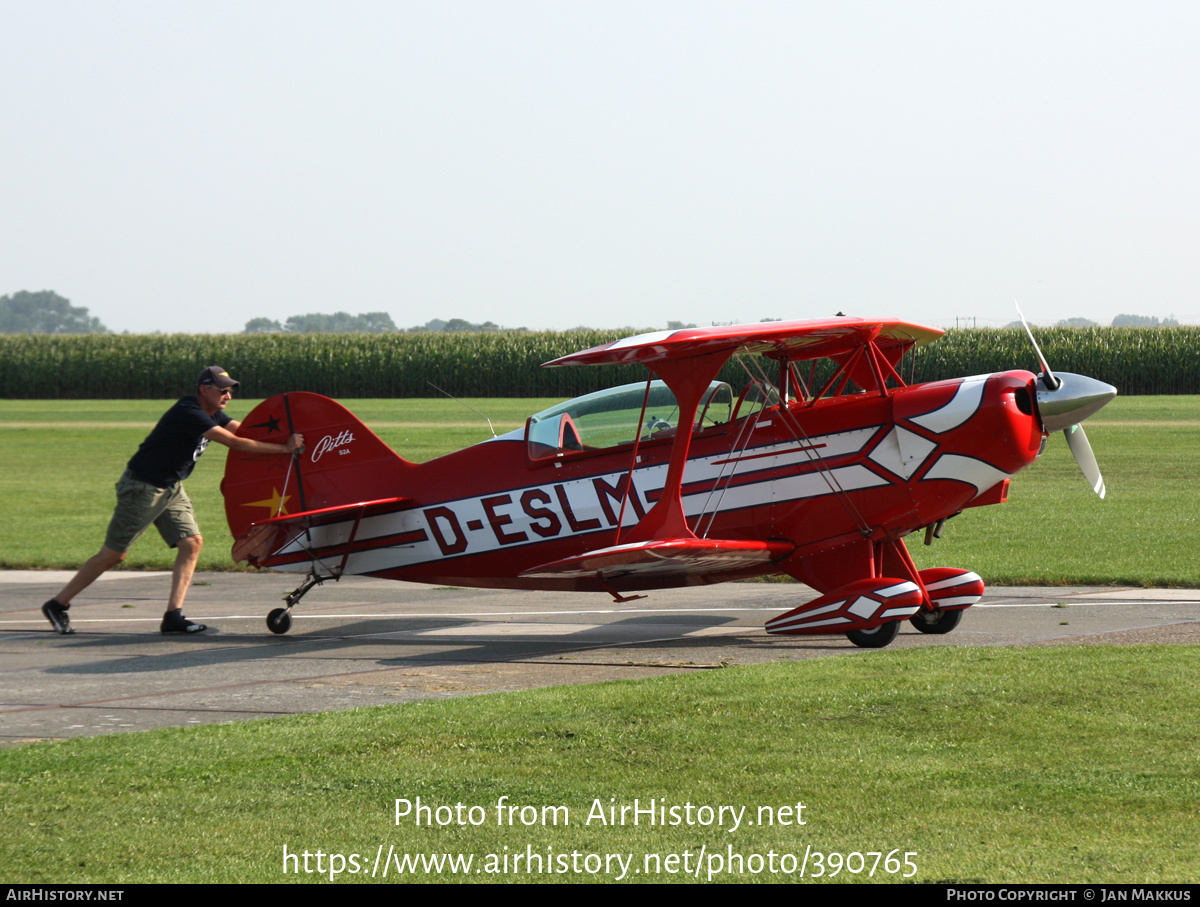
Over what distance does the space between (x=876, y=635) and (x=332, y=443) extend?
5319mm

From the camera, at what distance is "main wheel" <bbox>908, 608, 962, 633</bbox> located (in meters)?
9.78

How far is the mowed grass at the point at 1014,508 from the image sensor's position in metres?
13.6

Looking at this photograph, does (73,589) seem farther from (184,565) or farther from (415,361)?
(415,361)

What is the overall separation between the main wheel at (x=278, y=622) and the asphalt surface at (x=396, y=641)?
9 centimetres

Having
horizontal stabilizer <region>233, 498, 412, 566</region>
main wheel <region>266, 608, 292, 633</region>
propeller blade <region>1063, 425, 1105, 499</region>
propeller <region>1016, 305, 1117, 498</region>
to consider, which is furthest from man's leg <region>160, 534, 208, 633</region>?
propeller blade <region>1063, 425, 1105, 499</region>

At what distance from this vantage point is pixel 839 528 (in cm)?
974

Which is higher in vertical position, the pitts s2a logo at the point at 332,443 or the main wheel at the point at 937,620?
the pitts s2a logo at the point at 332,443

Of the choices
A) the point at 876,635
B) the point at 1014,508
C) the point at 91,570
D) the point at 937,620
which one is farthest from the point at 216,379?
the point at 1014,508

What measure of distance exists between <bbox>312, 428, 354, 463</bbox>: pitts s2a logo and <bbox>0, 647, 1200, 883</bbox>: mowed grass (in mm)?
4679

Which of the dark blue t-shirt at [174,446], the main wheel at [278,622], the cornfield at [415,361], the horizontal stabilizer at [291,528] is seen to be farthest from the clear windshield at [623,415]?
the cornfield at [415,361]

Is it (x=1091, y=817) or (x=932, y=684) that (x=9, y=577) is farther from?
(x=1091, y=817)

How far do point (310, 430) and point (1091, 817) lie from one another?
27.3ft

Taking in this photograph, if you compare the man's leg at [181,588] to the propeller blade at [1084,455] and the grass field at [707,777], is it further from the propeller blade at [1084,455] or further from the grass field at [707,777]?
the propeller blade at [1084,455]

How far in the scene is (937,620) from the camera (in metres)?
9.84
